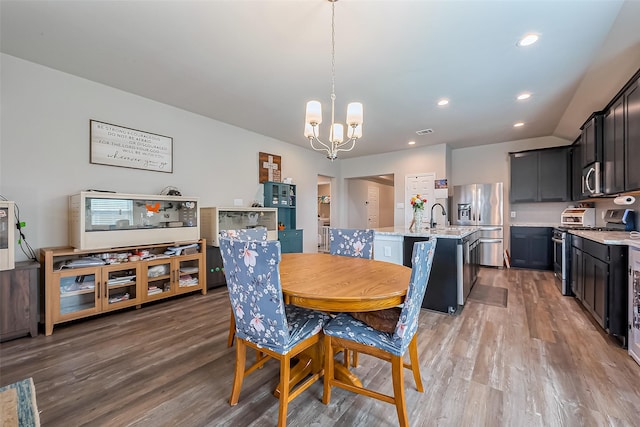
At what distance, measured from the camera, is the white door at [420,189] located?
5.95 m

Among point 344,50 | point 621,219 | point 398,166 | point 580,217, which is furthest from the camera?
point 398,166

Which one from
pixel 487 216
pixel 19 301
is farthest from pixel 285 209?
pixel 487 216

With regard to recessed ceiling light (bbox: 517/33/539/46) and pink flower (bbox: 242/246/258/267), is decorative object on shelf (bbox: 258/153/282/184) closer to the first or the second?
pink flower (bbox: 242/246/258/267)

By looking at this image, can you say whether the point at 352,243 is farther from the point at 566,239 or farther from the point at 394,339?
the point at 566,239

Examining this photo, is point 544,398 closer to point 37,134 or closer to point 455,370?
point 455,370

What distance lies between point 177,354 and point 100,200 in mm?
1973

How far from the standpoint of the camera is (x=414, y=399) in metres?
1.66

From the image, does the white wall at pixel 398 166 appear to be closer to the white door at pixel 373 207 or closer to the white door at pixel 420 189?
the white door at pixel 420 189

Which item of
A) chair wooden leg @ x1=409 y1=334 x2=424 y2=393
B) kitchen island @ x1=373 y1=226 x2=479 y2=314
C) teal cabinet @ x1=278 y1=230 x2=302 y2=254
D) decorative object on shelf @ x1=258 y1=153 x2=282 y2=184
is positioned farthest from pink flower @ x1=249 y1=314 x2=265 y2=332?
decorative object on shelf @ x1=258 y1=153 x2=282 y2=184

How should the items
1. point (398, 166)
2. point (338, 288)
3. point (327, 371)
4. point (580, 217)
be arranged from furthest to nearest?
point (398, 166), point (580, 217), point (327, 371), point (338, 288)

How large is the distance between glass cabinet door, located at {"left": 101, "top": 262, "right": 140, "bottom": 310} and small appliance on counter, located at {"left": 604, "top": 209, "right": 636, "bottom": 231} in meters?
5.86

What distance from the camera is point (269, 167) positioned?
5254mm

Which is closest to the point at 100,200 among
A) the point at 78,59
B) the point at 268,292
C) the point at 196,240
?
the point at 196,240

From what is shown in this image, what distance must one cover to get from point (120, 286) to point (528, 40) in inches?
186
